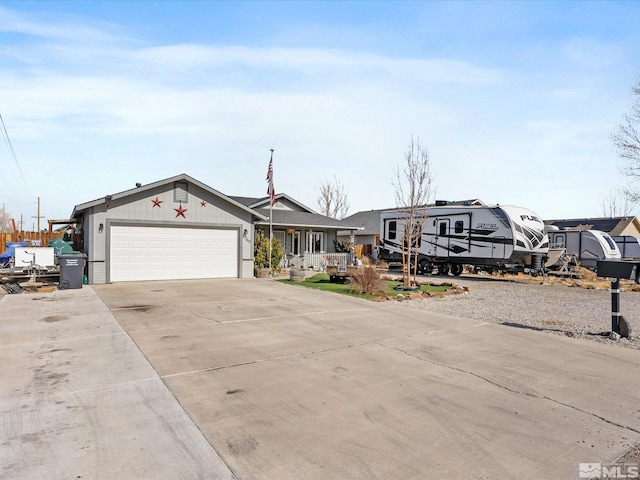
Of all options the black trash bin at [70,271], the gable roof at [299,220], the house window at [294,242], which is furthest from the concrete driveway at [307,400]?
the house window at [294,242]

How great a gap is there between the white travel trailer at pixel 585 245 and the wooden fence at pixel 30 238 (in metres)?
30.3

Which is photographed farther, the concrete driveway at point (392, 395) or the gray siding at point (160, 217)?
the gray siding at point (160, 217)

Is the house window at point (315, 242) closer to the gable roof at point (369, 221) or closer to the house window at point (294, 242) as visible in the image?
the house window at point (294, 242)

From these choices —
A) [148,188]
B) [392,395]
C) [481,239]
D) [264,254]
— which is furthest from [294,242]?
[392,395]

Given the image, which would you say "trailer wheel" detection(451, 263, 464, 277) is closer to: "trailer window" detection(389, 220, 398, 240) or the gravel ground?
"trailer window" detection(389, 220, 398, 240)

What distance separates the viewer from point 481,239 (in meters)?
19.5

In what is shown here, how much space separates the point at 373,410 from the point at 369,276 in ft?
30.0

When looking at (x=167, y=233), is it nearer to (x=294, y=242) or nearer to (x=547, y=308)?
(x=294, y=242)

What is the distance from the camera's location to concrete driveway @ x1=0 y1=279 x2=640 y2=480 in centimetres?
334

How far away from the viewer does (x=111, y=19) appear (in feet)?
35.9

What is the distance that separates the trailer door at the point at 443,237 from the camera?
68.6ft

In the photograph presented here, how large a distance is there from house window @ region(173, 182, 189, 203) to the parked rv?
25.6 m

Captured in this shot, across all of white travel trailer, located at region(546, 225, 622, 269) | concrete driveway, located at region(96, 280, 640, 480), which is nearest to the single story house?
concrete driveway, located at region(96, 280, 640, 480)

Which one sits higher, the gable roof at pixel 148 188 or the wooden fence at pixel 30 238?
the gable roof at pixel 148 188
